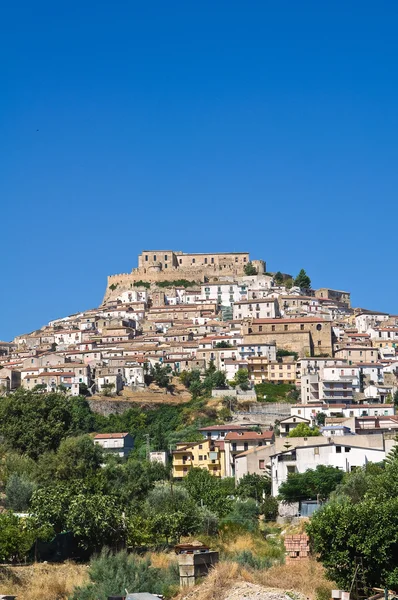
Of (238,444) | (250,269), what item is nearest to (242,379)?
(238,444)

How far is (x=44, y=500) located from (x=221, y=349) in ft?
174

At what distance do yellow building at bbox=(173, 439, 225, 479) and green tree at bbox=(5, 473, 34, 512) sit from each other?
20.5 m

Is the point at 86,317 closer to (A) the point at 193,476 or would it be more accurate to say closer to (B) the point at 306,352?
(B) the point at 306,352

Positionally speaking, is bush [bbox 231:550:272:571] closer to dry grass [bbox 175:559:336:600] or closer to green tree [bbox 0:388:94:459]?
dry grass [bbox 175:559:336:600]

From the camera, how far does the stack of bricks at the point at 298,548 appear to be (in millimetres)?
27016

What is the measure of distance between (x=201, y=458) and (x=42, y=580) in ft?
A: 106

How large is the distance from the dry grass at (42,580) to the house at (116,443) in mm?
34675

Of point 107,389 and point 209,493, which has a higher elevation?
point 107,389

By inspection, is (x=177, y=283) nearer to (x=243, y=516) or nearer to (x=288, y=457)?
(x=288, y=457)

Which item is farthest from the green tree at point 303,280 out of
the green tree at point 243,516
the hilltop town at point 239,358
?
the green tree at point 243,516

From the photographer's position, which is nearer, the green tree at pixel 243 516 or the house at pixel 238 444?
the green tree at pixel 243 516

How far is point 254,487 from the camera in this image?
47.0 metres

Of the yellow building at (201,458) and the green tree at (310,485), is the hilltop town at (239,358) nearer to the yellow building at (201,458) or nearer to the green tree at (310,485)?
the yellow building at (201,458)

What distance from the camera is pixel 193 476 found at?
160ft
